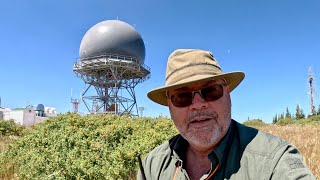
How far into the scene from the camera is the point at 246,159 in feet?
6.14

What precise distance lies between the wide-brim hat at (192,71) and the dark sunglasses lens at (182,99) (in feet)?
0.21

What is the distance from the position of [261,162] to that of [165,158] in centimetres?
77

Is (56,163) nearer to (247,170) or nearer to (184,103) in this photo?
(184,103)

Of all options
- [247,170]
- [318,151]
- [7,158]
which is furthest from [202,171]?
[7,158]

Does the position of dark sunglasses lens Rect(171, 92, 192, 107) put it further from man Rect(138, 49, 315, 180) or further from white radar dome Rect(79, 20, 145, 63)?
white radar dome Rect(79, 20, 145, 63)

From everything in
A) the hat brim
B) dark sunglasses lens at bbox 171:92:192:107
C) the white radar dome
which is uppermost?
the white radar dome

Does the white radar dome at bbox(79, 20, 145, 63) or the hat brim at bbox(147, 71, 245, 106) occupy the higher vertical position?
the white radar dome at bbox(79, 20, 145, 63)

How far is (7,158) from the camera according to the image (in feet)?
25.2

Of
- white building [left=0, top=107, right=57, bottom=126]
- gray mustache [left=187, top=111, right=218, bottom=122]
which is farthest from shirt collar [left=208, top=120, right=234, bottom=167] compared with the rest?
white building [left=0, top=107, right=57, bottom=126]

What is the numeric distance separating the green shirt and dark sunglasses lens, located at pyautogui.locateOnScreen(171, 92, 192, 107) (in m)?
Result: 0.32

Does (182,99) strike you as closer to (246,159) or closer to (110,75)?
(246,159)

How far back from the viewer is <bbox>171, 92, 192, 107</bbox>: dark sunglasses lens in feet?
7.41

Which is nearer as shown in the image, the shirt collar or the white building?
the shirt collar

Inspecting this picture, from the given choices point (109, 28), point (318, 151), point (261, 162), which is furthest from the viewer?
point (109, 28)
